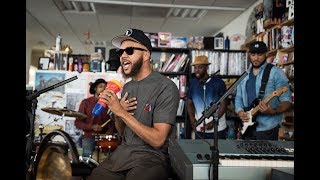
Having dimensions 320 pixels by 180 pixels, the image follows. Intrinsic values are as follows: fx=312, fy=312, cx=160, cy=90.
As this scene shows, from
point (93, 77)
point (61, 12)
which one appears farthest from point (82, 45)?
point (93, 77)

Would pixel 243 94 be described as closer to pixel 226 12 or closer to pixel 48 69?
pixel 48 69

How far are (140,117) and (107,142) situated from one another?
2268 mm

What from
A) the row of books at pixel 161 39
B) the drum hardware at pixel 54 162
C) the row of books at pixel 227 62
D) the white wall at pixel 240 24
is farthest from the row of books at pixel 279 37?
the drum hardware at pixel 54 162

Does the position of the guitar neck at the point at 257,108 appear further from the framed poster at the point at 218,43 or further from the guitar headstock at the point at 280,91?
the framed poster at the point at 218,43

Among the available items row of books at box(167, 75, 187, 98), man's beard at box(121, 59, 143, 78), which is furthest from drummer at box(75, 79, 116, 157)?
man's beard at box(121, 59, 143, 78)

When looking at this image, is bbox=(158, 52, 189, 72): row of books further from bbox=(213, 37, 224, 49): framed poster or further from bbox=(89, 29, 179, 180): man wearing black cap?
bbox=(89, 29, 179, 180): man wearing black cap

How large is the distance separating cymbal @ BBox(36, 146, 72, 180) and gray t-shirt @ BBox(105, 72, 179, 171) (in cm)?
43

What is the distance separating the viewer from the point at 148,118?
1767 millimetres

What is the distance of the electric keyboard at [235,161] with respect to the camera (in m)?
1.22

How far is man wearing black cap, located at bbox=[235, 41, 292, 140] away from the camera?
9.92 feet

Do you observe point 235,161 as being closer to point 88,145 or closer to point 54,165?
point 54,165

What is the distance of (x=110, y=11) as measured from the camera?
7.11 meters

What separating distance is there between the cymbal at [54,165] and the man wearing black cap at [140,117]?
0.36 meters

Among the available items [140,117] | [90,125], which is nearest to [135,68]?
[140,117]
